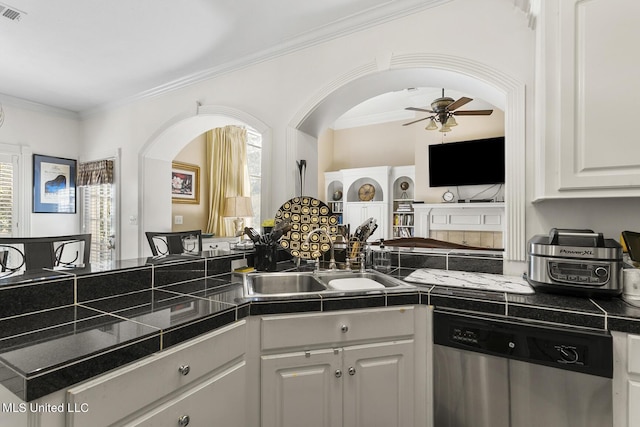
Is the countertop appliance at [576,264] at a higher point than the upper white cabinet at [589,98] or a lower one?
lower

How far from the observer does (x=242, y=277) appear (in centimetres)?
192

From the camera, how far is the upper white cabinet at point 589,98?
1.33 m

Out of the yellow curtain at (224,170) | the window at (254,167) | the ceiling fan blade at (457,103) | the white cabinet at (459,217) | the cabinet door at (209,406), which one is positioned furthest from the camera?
the window at (254,167)

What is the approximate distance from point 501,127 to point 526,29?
3783 millimetres

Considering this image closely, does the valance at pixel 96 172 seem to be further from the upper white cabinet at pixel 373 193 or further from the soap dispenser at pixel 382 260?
the upper white cabinet at pixel 373 193

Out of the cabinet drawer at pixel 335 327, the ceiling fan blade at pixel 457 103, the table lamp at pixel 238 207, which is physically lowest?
the cabinet drawer at pixel 335 327

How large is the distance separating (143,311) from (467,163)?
5182 millimetres

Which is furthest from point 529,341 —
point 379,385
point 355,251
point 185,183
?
point 185,183

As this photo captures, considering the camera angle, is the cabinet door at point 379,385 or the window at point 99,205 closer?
the cabinet door at point 379,385

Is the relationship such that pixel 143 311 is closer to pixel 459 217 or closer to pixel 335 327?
pixel 335 327

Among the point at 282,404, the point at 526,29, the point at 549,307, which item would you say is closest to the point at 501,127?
the point at 526,29

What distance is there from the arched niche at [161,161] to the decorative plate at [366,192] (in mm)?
3448

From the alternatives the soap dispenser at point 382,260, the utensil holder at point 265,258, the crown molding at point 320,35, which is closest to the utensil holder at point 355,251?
the soap dispenser at point 382,260

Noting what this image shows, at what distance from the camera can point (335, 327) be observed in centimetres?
142
